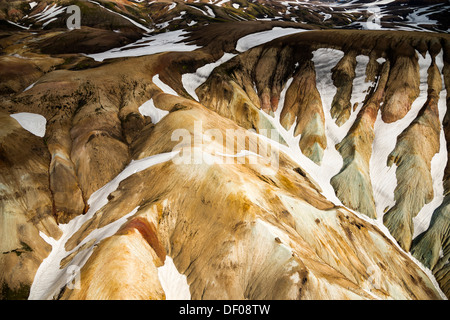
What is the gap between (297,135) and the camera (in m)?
54.0

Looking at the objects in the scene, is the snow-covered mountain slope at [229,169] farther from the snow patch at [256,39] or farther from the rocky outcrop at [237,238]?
the snow patch at [256,39]

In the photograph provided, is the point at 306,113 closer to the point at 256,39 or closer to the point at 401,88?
the point at 401,88

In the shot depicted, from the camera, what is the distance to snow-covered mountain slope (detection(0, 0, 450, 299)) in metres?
23.9

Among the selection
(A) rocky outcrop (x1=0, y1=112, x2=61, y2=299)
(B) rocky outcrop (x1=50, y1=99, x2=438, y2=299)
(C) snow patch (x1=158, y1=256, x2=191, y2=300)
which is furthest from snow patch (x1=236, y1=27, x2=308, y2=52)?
(C) snow patch (x1=158, y1=256, x2=191, y2=300)

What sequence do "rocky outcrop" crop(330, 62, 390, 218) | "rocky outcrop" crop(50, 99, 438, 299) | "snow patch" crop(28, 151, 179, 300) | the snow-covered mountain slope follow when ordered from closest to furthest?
"rocky outcrop" crop(50, 99, 438, 299) < the snow-covered mountain slope < "snow patch" crop(28, 151, 179, 300) < "rocky outcrop" crop(330, 62, 390, 218)

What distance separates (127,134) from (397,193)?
145ft

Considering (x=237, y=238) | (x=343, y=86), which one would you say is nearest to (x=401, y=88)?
(x=343, y=86)

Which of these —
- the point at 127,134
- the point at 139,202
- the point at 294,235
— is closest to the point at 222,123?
the point at 127,134

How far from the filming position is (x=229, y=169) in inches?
1208

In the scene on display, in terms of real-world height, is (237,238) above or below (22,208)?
above

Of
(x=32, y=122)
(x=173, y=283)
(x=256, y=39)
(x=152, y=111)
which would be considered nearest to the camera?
(x=173, y=283)

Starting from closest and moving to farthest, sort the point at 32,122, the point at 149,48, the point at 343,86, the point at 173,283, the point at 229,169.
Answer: the point at 173,283, the point at 229,169, the point at 32,122, the point at 343,86, the point at 149,48

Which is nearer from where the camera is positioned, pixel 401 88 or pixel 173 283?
pixel 173 283

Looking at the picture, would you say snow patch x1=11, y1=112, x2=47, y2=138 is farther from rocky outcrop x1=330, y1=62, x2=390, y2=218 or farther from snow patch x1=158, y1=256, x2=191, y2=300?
rocky outcrop x1=330, y1=62, x2=390, y2=218
